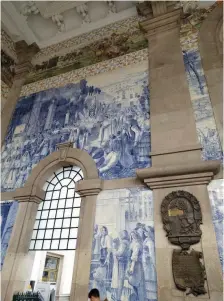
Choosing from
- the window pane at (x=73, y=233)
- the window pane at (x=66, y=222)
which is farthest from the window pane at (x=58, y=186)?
the window pane at (x=73, y=233)

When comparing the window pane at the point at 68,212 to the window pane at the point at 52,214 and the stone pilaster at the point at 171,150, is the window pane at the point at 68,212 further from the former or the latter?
the stone pilaster at the point at 171,150

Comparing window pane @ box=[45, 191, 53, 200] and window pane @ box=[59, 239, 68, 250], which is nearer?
window pane @ box=[59, 239, 68, 250]

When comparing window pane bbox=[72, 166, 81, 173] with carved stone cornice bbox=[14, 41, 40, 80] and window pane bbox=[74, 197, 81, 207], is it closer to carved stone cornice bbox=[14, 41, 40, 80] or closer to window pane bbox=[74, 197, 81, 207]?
window pane bbox=[74, 197, 81, 207]

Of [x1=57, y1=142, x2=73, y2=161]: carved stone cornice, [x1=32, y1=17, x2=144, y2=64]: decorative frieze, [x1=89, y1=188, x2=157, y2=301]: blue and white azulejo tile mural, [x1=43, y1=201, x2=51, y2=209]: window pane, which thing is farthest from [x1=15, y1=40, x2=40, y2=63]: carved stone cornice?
[x1=89, y1=188, x2=157, y2=301]: blue and white azulejo tile mural

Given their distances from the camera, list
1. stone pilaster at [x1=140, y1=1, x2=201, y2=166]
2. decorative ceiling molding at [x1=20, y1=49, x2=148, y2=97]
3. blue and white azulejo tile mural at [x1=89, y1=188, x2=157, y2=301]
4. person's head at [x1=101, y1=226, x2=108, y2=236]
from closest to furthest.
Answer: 1. blue and white azulejo tile mural at [x1=89, y1=188, x2=157, y2=301]
2. person's head at [x1=101, y1=226, x2=108, y2=236]
3. stone pilaster at [x1=140, y1=1, x2=201, y2=166]
4. decorative ceiling molding at [x1=20, y1=49, x2=148, y2=97]

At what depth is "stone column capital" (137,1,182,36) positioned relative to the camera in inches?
311

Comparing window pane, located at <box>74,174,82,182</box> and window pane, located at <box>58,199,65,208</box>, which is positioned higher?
window pane, located at <box>74,174,82,182</box>

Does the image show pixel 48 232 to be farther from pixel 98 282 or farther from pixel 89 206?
pixel 98 282

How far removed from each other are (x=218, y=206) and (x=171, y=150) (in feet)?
5.27

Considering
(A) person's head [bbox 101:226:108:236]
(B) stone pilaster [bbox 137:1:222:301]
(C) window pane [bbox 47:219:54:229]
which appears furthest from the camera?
(C) window pane [bbox 47:219:54:229]

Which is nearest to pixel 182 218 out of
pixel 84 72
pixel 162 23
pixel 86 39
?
pixel 84 72

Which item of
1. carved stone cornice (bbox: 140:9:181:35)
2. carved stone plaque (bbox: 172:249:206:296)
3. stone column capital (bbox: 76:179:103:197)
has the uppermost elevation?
carved stone cornice (bbox: 140:9:181:35)

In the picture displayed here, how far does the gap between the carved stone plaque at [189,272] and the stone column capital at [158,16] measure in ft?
22.9

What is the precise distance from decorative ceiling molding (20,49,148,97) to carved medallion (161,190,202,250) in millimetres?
5004
